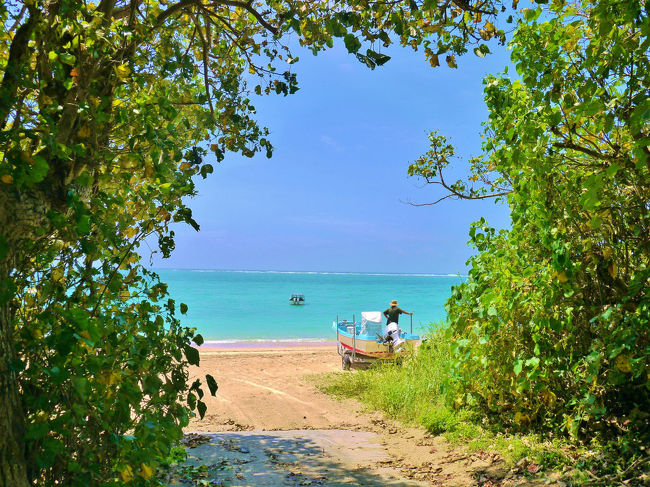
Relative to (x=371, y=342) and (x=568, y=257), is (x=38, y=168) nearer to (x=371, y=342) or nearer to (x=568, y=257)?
(x=568, y=257)

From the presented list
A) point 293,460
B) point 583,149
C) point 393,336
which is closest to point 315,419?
point 293,460

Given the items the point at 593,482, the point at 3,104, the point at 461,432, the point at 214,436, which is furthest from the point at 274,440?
the point at 3,104

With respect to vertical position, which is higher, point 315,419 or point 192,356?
point 192,356

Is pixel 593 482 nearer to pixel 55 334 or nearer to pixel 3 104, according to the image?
pixel 55 334

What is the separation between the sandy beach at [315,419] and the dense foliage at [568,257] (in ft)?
2.56

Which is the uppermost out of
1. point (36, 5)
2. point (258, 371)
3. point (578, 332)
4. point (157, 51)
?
point (157, 51)

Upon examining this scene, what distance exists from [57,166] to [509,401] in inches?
186

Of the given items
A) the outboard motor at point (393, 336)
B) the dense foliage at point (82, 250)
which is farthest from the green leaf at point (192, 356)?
the outboard motor at point (393, 336)

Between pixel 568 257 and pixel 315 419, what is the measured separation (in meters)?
5.46

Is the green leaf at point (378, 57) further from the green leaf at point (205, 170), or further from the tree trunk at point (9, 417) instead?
the tree trunk at point (9, 417)

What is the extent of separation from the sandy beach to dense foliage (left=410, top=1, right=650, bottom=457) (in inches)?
30.8

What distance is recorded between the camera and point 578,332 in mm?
4141

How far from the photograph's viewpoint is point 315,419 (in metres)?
7.84

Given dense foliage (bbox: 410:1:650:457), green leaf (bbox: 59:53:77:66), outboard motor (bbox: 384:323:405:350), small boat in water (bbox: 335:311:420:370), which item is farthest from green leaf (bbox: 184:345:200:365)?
outboard motor (bbox: 384:323:405:350)
